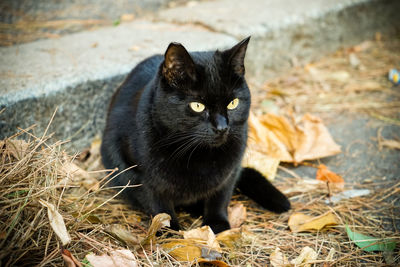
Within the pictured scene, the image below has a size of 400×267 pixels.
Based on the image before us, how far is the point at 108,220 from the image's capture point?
1606mm

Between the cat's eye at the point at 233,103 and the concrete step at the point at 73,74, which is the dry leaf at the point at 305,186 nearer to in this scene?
the cat's eye at the point at 233,103

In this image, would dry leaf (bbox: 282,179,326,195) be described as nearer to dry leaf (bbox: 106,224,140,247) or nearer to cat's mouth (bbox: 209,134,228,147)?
cat's mouth (bbox: 209,134,228,147)

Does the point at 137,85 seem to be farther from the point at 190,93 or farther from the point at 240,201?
the point at 240,201

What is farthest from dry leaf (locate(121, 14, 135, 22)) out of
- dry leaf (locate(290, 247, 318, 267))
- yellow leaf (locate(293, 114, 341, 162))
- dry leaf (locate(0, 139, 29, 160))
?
dry leaf (locate(290, 247, 318, 267))

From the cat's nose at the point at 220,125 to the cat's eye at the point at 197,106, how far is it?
0.21ft

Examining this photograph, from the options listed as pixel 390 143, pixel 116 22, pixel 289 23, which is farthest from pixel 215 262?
pixel 116 22

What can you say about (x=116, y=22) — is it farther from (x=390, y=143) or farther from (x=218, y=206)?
(x=390, y=143)

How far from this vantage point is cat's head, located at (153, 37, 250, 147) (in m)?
1.35

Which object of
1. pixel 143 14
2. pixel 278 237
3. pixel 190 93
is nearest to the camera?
pixel 190 93

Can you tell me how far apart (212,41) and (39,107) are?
3.98ft

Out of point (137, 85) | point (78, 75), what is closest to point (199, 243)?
point (137, 85)

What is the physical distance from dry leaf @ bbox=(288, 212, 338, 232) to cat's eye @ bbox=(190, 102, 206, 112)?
68 centimetres

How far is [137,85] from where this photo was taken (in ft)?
5.84

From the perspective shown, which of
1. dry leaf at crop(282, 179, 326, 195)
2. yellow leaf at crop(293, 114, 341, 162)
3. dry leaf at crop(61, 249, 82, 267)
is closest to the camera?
dry leaf at crop(61, 249, 82, 267)
